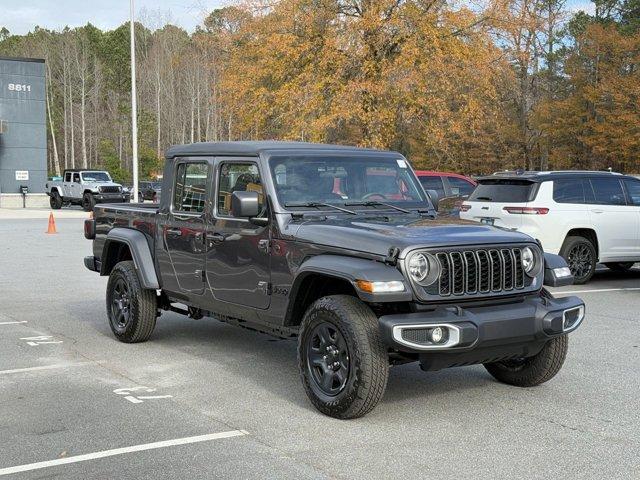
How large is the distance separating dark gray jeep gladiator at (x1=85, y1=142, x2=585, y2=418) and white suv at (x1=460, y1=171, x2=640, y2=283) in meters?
5.95

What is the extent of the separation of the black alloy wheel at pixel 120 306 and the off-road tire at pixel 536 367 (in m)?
3.57

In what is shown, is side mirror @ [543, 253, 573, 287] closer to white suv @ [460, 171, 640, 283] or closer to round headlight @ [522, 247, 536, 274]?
round headlight @ [522, 247, 536, 274]

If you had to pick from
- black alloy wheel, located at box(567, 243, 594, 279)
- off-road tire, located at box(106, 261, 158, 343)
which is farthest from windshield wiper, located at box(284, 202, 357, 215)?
black alloy wheel, located at box(567, 243, 594, 279)

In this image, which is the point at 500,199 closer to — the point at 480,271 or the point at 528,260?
the point at 528,260

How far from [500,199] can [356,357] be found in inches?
326

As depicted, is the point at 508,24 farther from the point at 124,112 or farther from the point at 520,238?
the point at 124,112

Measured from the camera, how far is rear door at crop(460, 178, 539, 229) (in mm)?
12609

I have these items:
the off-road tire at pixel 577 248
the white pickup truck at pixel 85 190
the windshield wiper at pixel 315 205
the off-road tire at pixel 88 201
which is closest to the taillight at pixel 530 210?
the off-road tire at pixel 577 248

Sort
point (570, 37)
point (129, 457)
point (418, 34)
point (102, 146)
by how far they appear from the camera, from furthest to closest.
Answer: point (102, 146), point (570, 37), point (418, 34), point (129, 457)

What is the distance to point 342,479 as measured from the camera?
4402 mm

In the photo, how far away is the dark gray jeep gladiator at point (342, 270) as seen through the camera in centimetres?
524

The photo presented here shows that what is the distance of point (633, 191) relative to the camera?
1353cm

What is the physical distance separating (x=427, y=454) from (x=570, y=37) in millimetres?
50607

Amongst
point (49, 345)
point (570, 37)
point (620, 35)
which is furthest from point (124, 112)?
point (49, 345)
